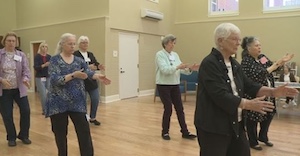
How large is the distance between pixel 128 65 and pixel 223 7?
3980mm

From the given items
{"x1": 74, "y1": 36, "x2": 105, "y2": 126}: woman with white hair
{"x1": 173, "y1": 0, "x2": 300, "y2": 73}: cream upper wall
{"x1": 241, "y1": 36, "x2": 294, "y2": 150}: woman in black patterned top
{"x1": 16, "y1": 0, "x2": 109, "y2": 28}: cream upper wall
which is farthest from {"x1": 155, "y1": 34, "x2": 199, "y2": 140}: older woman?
{"x1": 173, "y1": 0, "x2": 300, "y2": 73}: cream upper wall

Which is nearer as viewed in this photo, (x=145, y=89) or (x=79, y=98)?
(x=79, y=98)

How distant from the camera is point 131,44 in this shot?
8.58 m

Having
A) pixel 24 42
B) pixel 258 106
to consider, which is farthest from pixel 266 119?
pixel 24 42

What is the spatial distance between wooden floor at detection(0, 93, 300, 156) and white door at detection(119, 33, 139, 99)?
2297 millimetres

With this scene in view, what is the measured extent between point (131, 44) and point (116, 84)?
1386mm

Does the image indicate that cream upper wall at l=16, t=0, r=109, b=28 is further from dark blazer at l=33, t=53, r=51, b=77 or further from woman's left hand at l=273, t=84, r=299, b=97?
woman's left hand at l=273, t=84, r=299, b=97

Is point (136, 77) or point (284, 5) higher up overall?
point (284, 5)

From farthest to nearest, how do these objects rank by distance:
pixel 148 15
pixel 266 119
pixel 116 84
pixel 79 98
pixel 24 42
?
1. pixel 24 42
2. pixel 148 15
3. pixel 116 84
4. pixel 266 119
5. pixel 79 98

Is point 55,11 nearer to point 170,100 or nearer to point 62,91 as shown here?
point 170,100

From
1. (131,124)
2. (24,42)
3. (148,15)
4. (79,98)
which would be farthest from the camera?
(24,42)

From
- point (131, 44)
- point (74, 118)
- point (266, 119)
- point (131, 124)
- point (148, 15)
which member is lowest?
point (131, 124)

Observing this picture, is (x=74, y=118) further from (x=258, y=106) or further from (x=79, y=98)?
(x=258, y=106)

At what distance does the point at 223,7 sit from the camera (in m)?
9.58
